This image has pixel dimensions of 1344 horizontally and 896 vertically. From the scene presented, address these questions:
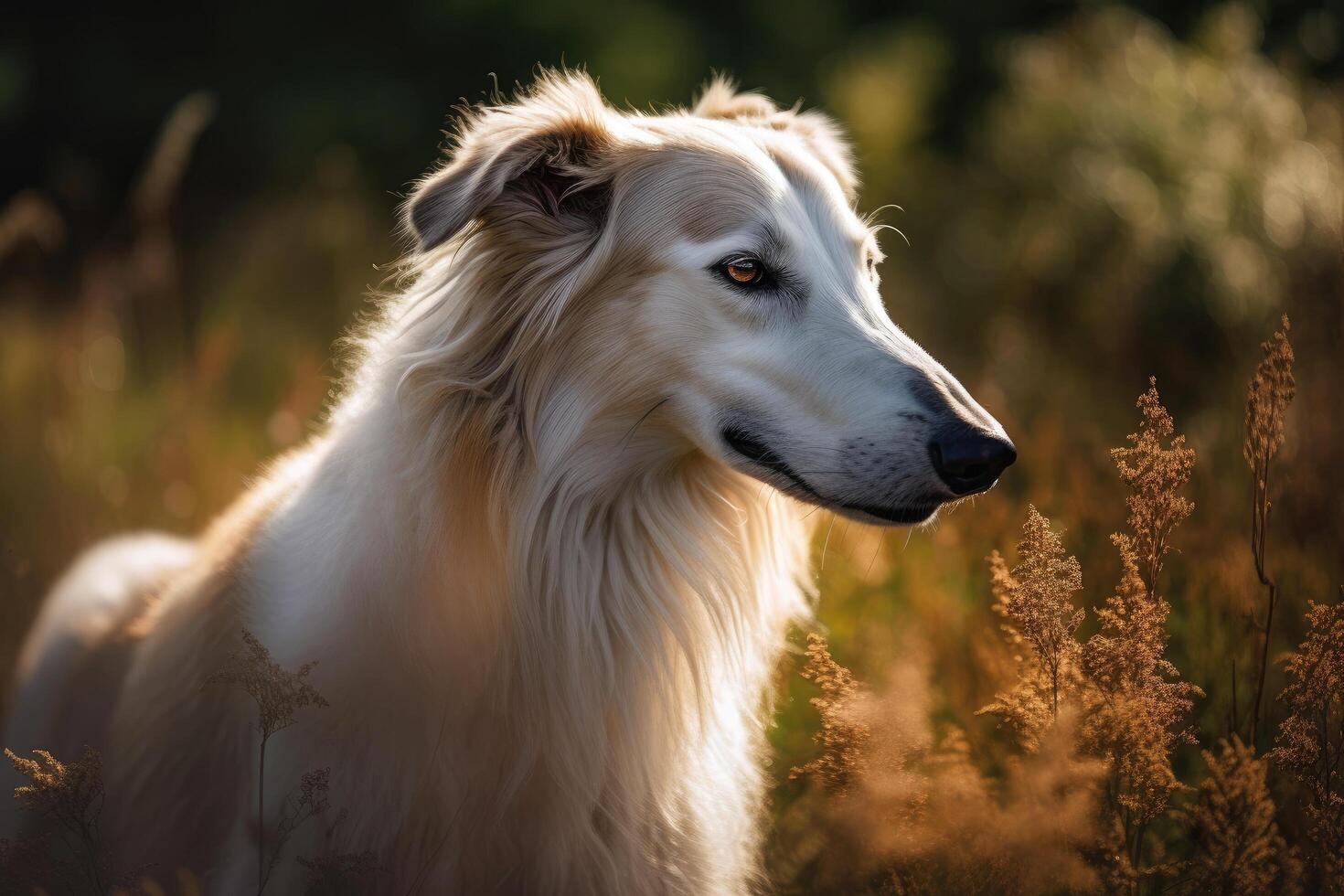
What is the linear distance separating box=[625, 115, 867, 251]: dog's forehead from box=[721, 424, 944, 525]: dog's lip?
0.44 metres

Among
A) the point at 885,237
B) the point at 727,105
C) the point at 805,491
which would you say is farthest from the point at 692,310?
the point at 885,237

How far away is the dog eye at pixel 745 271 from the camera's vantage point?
2.32 metres

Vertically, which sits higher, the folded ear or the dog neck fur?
the folded ear

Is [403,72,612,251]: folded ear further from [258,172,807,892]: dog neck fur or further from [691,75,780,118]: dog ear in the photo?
[691,75,780,118]: dog ear

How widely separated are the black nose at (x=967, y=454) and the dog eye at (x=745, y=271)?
→ 53cm

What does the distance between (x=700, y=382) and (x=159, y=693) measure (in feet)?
4.99

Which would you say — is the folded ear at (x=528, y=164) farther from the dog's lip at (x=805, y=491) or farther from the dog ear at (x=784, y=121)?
the dog's lip at (x=805, y=491)

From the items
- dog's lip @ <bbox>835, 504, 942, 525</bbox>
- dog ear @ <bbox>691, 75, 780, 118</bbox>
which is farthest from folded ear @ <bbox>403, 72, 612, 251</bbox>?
dog's lip @ <bbox>835, 504, 942, 525</bbox>

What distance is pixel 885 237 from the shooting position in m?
9.09

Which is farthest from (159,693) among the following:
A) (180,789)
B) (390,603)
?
(390,603)

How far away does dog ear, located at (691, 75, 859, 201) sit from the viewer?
3041mm

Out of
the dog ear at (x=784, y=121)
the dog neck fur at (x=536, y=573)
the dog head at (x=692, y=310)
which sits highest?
the dog ear at (x=784, y=121)

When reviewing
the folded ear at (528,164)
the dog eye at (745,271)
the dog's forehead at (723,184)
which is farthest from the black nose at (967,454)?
the folded ear at (528,164)

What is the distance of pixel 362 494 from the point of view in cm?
232
